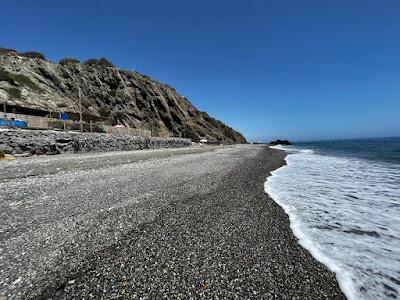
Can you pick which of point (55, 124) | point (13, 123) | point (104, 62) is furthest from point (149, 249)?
point (104, 62)

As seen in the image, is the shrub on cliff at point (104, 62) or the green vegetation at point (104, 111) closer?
the green vegetation at point (104, 111)

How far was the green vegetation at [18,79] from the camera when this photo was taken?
118 feet

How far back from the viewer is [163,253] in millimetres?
3844

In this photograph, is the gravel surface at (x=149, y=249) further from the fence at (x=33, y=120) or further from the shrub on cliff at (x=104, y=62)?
the shrub on cliff at (x=104, y=62)

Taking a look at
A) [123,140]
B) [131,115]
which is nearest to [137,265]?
[123,140]

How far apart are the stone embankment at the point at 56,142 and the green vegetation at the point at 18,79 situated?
23393mm

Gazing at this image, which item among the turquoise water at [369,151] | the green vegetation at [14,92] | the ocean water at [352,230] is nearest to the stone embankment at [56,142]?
the ocean water at [352,230]

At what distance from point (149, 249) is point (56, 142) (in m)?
20.2

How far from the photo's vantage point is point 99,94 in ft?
168

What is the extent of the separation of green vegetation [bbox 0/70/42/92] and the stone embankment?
2339 centimetres

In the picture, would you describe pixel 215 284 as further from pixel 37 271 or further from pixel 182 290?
pixel 37 271

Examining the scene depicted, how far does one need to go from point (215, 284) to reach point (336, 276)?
2056 mm

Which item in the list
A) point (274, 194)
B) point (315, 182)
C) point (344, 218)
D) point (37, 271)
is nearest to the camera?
point (37, 271)

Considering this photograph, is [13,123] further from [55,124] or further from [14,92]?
[14,92]
